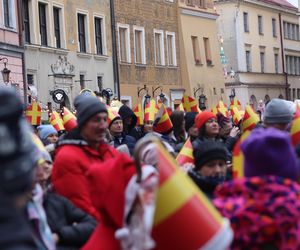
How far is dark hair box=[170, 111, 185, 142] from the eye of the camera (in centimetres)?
1198

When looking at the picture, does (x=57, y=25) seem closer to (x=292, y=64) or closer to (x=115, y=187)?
(x=115, y=187)

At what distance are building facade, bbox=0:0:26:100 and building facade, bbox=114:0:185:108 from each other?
8.93m

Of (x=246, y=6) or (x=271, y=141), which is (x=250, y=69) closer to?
(x=246, y=6)

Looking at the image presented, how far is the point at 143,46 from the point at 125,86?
3042 mm

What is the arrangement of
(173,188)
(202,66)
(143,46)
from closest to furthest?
(173,188), (143,46), (202,66)

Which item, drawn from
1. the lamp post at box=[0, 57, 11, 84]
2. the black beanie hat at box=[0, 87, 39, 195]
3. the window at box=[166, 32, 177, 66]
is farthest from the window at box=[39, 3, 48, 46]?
the black beanie hat at box=[0, 87, 39, 195]

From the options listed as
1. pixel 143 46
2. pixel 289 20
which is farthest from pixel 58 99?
pixel 289 20

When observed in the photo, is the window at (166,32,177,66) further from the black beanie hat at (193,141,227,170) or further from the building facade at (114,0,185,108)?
the black beanie hat at (193,141,227,170)

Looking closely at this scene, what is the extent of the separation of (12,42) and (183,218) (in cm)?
2767

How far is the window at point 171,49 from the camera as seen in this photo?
45.8m

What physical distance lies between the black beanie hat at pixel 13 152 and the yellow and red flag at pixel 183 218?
1.18m

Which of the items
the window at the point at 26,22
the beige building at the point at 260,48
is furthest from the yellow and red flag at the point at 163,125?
the beige building at the point at 260,48

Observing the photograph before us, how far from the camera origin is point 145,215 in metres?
4.32

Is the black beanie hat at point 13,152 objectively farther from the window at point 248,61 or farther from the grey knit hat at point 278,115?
the window at point 248,61
